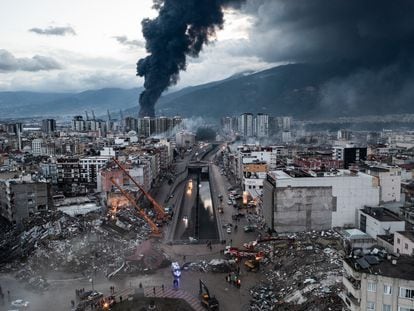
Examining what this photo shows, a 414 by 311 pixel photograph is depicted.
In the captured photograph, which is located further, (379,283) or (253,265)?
(253,265)

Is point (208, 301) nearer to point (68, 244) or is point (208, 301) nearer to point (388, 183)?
point (68, 244)

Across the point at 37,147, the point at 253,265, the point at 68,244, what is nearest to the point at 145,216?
the point at 68,244

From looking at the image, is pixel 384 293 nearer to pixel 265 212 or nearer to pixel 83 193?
pixel 265 212

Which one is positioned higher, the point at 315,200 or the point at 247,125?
the point at 247,125

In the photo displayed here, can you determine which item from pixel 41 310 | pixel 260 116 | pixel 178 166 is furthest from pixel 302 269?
pixel 260 116

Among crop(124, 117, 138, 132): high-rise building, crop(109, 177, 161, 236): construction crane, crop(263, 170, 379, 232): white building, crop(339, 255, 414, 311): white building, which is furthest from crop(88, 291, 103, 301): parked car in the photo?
crop(124, 117, 138, 132): high-rise building
